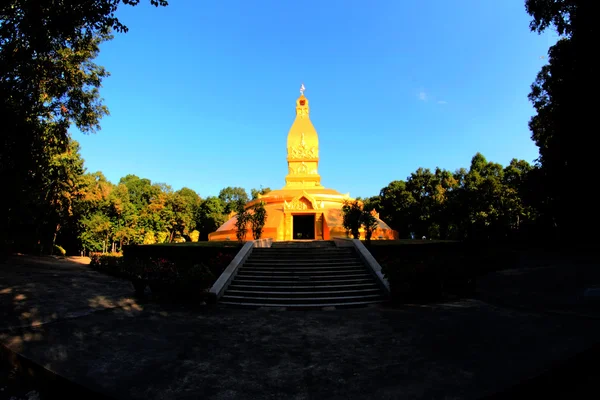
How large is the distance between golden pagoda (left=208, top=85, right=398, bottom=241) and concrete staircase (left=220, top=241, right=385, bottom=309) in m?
9.37

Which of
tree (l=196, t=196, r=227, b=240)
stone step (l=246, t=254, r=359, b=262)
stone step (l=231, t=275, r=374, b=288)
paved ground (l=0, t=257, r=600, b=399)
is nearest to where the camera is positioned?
paved ground (l=0, t=257, r=600, b=399)

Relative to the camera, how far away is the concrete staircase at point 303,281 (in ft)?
31.2

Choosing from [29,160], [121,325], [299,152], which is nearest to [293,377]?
[121,325]

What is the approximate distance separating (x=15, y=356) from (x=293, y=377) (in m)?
4.01

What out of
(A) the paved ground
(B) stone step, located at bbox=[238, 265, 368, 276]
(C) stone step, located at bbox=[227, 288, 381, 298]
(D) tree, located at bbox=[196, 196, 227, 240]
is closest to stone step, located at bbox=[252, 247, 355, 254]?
(B) stone step, located at bbox=[238, 265, 368, 276]

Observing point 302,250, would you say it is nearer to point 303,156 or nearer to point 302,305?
point 302,305

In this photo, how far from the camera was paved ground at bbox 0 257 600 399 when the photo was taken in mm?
3990

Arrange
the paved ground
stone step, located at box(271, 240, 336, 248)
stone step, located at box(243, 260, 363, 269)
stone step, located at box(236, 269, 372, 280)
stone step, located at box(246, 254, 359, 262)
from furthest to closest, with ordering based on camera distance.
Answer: stone step, located at box(271, 240, 336, 248) < stone step, located at box(246, 254, 359, 262) < stone step, located at box(243, 260, 363, 269) < stone step, located at box(236, 269, 372, 280) < the paved ground

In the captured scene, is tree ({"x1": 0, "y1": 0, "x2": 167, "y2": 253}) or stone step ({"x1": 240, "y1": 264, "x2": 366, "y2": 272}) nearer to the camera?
tree ({"x1": 0, "y1": 0, "x2": 167, "y2": 253})

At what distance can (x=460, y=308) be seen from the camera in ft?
27.1

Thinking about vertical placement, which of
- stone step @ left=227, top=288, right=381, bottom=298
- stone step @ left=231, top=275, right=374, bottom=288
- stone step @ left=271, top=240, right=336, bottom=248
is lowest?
stone step @ left=227, top=288, right=381, bottom=298

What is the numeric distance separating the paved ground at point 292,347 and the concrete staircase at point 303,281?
931 mm

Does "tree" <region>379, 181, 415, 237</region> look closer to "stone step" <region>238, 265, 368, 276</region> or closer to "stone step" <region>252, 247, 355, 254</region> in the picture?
"stone step" <region>252, 247, 355, 254</region>

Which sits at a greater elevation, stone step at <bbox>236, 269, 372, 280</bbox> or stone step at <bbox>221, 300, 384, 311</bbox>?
stone step at <bbox>236, 269, 372, 280</bbox>
